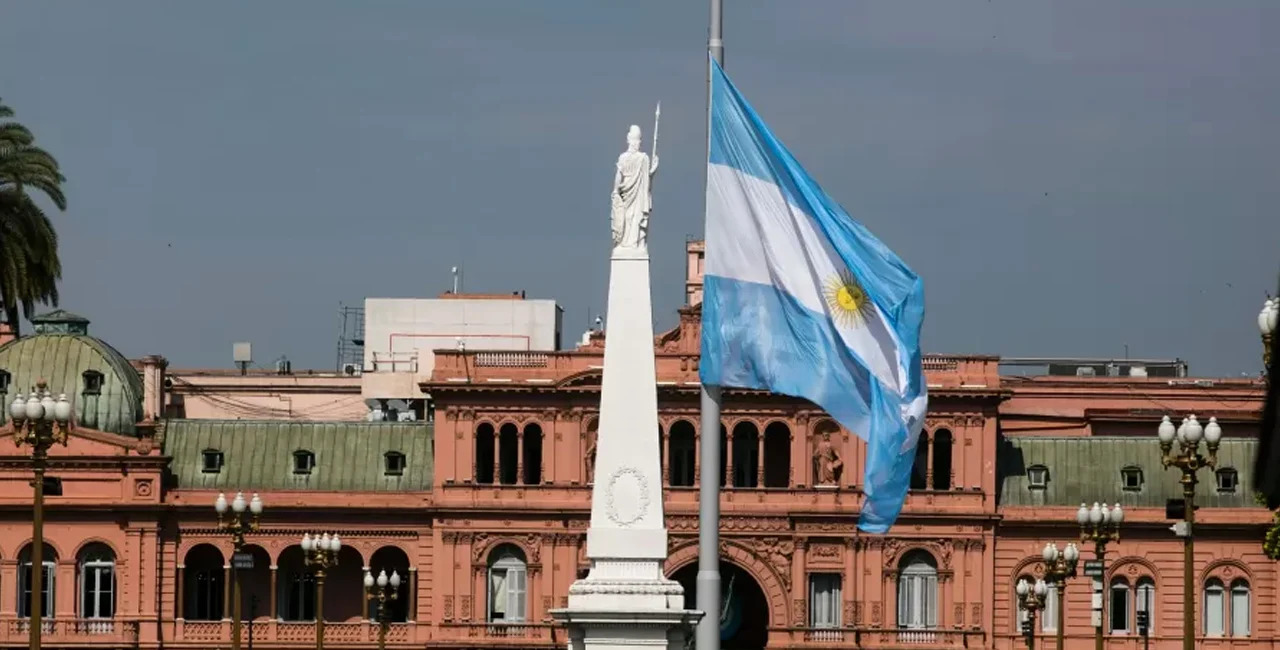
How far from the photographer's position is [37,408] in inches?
2515

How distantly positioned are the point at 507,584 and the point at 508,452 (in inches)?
185

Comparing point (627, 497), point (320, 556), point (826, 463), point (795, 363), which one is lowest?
point (320, 556)

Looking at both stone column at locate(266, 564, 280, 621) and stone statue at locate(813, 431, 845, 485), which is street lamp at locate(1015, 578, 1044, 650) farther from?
stone column at locate(266, 564, 280, 621)

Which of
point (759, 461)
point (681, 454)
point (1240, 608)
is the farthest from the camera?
point (1240, 608)

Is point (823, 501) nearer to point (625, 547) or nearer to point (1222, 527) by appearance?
point (1222, 527)

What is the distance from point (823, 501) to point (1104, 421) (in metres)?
14.6

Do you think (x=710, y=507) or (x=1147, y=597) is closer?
(x=710, y=507)

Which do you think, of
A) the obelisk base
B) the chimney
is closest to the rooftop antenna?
the chimney

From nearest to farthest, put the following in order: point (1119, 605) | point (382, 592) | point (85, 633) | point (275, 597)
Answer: point (382, 592), point (85, 633), point (275, 597), point (1119, 605)

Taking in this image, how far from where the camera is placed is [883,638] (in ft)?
420

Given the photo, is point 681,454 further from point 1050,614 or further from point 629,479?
point 629,479

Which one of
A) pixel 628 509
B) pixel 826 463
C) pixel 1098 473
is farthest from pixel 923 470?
pixel 628 509

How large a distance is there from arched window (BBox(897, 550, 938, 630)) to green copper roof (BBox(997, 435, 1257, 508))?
4.08m

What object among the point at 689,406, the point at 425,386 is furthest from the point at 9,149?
the point at 689,406
